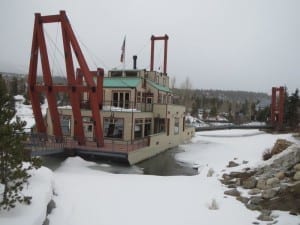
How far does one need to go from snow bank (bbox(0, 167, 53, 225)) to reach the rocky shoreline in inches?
233

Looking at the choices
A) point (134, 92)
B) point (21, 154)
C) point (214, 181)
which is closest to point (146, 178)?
point (214, 181)

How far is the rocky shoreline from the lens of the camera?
28.0 ft

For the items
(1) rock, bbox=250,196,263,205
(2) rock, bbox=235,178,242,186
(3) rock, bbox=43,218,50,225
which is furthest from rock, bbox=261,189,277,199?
(3) rock, bbox=43,218,50,225

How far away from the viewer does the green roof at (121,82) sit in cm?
2255

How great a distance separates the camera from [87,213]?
7805 millimetres

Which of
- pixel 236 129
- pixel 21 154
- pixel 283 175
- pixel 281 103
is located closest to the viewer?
pixel 21 154

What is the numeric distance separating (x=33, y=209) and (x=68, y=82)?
38.1 ft

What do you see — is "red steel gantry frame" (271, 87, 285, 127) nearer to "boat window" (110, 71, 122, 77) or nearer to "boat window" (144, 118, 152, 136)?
"boat window" (144, 118, 152, 136)

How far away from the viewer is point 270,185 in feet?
33.9

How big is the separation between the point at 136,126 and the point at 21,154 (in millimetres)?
14629

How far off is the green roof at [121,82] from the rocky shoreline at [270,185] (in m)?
12.0

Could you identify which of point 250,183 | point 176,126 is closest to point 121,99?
point 176,126

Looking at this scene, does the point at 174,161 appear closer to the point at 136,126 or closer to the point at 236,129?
the point at 136,126

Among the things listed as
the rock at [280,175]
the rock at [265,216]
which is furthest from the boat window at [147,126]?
the rock at [265,216]
